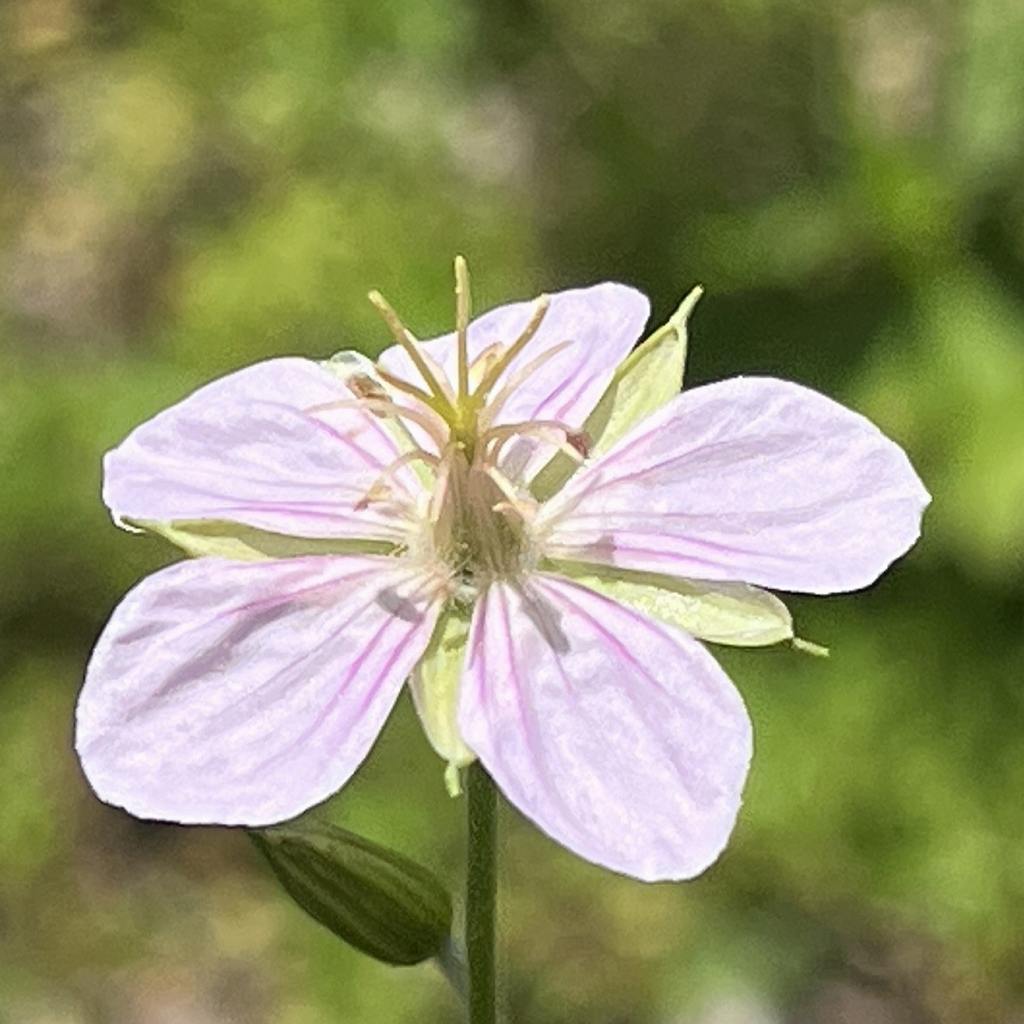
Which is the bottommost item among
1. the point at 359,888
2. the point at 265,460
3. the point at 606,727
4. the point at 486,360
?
the point at 359,888

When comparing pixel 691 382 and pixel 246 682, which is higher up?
pixel 246 682

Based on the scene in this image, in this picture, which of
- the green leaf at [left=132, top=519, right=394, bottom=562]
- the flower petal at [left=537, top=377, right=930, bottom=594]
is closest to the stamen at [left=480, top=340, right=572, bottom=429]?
the flower petal at [left=537, top=377, right=930, bottom=594]

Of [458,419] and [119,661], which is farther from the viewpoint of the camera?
[458,419]

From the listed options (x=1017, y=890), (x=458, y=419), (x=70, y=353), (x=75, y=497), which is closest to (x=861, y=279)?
(x=1017, y=890)

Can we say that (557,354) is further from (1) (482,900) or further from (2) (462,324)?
(1) (482,900)

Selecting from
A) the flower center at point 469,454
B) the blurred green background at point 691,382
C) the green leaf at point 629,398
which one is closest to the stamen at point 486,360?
the flower center at point 469,454

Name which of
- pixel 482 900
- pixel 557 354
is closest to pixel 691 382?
pixel 557 354

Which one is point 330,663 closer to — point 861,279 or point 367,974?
point 367,974
